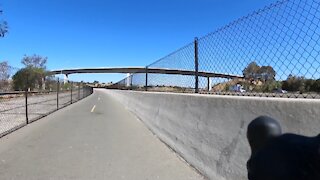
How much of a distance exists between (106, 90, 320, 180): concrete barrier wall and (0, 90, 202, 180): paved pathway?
1.20ft

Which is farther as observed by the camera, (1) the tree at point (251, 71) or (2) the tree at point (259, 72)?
(1) the tree at point (251, 71)

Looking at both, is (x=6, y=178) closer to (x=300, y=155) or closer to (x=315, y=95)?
(x=315, y=95)

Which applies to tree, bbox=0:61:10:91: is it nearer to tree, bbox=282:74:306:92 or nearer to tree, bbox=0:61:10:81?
tree, bbox=0:61:10:81

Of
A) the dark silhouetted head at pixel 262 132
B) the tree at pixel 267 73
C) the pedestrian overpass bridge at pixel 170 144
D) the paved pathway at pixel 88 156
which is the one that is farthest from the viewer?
the paved pathway at pixel 88 156

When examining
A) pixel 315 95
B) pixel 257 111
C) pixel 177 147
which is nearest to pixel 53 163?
pixel 177 147

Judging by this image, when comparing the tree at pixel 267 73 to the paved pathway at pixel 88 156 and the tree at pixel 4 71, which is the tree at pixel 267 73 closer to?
the paved pathway at pixel 88 156

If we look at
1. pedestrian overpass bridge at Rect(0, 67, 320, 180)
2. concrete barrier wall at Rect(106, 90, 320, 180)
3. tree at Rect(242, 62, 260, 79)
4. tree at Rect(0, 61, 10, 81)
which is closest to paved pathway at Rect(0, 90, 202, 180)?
pedestrian overpass bridge at Rect(0, 67, 320, 180)

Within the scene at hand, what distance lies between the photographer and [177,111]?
9.72 m

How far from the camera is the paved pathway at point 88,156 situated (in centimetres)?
703

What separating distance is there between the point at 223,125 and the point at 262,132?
16.3ft

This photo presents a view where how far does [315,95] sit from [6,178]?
4.60 metres

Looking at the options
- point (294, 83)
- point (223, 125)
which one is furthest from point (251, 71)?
point (294, 83)

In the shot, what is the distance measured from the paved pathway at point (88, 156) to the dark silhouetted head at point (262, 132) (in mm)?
5475

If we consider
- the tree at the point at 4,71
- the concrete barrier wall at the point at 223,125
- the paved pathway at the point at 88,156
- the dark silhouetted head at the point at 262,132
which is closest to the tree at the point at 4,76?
the tree at the point at 4,71
